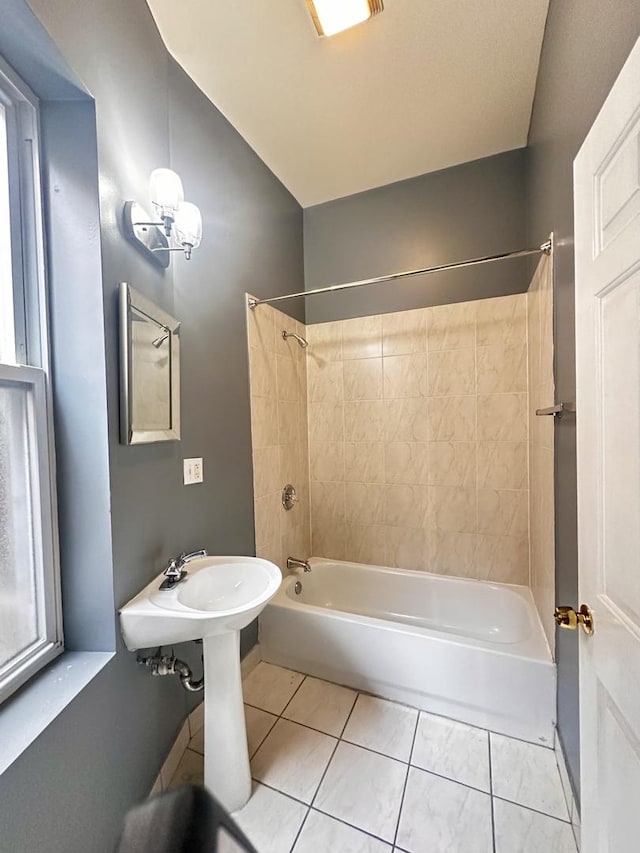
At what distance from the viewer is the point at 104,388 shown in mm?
959

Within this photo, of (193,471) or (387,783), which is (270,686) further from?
(193,471)

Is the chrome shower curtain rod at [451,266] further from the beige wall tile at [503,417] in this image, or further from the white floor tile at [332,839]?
the white floor tile at [332,839]

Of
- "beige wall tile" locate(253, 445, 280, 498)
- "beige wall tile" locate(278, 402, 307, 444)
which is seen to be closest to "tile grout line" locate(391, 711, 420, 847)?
"beige wall tile" locate(253, 445, 280, 498)

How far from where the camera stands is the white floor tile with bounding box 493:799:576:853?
3.28 feet

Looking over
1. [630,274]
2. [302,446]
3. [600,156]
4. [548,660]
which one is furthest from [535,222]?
[548,660]

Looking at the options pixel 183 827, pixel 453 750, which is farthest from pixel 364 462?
pixel 183 827

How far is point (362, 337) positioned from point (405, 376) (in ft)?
1.32

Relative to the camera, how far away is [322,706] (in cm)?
155

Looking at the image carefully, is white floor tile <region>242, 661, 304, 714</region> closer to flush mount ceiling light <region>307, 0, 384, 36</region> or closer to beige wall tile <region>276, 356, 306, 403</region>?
beige wall tile <region>276, 356, 306, 403</region>

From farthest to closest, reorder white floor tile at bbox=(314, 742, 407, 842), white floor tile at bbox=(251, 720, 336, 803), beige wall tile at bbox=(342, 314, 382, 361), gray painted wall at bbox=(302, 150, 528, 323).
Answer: beige wall tile at bbox=(342, 314, 382, 361), gray painted wall at bbox=(302, 150, 528, 323), white floor tile at bbox=(251, 720, 336, 803), white floor tile at bbox=(314, 742, 407, 842)

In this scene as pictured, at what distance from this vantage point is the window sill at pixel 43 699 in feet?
2.28

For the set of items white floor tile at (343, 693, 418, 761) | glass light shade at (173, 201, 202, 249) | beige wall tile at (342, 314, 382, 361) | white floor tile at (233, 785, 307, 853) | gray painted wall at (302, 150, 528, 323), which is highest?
gray painted wall at (302, 150, 528, 323)

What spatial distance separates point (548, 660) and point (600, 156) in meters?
1.67

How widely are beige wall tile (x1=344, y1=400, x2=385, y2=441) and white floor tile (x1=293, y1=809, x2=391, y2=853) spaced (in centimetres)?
172
